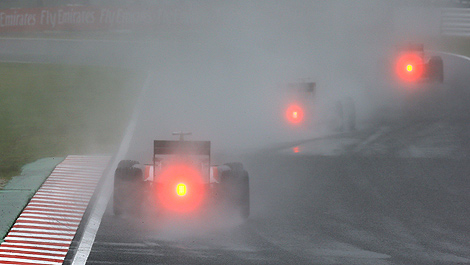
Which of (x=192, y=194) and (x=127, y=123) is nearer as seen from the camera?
(x=192, y=194)

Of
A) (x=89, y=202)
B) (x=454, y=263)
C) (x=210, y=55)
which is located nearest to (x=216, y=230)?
(x=89, y=202)

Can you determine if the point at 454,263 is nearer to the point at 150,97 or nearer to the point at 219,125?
the point at 219,125

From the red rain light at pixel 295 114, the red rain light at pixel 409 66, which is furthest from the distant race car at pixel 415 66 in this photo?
the red rain light at pixel 295 114

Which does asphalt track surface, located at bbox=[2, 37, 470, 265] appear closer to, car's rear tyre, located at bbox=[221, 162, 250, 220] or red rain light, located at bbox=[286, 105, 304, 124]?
car's rear tyre, located at bbox=[221, 162, 250, 220]

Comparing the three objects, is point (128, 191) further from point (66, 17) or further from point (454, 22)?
point (66, 17)

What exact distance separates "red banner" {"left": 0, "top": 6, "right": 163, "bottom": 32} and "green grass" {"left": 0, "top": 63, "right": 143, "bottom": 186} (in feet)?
33.5

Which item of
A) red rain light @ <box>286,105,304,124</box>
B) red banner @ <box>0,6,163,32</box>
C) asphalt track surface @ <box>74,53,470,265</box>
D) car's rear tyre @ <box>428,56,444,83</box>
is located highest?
red banner @ <box>0,6,163,32</box>

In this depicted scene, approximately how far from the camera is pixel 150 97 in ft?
70.5

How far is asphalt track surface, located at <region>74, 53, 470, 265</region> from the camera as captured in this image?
7965 mm

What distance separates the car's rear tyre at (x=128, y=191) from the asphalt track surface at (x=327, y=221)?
17 cm

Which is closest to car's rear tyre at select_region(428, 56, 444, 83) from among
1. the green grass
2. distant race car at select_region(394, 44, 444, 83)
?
distant race car at select_region(394, 44, 444, 83)

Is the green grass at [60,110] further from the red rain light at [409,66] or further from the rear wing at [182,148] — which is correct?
the red rain light at [409,66]

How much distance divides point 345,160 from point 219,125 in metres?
5.15

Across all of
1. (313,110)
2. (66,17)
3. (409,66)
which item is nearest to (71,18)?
(66,17)
